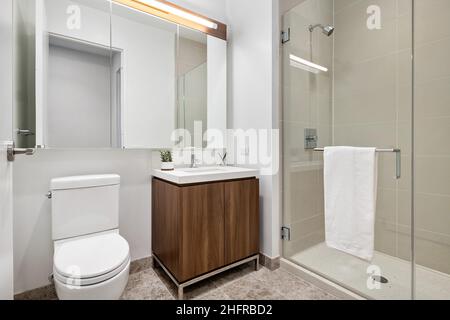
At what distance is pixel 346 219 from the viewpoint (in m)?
1.46

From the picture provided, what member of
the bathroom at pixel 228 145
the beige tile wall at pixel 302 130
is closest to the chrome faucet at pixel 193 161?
the bathroom at pixel 228 145

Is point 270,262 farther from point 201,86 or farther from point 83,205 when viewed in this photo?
point 201,86

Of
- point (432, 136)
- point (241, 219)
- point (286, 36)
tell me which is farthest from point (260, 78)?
point (432, 136)

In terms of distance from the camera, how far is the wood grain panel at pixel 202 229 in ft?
4.57

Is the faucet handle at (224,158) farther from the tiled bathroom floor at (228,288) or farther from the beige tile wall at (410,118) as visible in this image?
the beige tile wall at (410,118)

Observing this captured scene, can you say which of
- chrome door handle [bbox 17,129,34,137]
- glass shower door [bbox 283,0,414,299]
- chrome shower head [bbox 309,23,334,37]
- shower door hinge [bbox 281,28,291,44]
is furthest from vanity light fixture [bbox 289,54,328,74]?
chrome door handle [bbox 17,129,34,137]

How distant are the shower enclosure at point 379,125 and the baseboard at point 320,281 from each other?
41 mm

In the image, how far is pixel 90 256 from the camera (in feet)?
3.87

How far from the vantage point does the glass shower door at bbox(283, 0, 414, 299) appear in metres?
1.54

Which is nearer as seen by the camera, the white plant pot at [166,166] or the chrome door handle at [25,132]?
the chrome door handle at [25,132]

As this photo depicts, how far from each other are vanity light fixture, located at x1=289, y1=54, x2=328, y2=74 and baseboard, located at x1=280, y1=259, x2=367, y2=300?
1.54 meters
